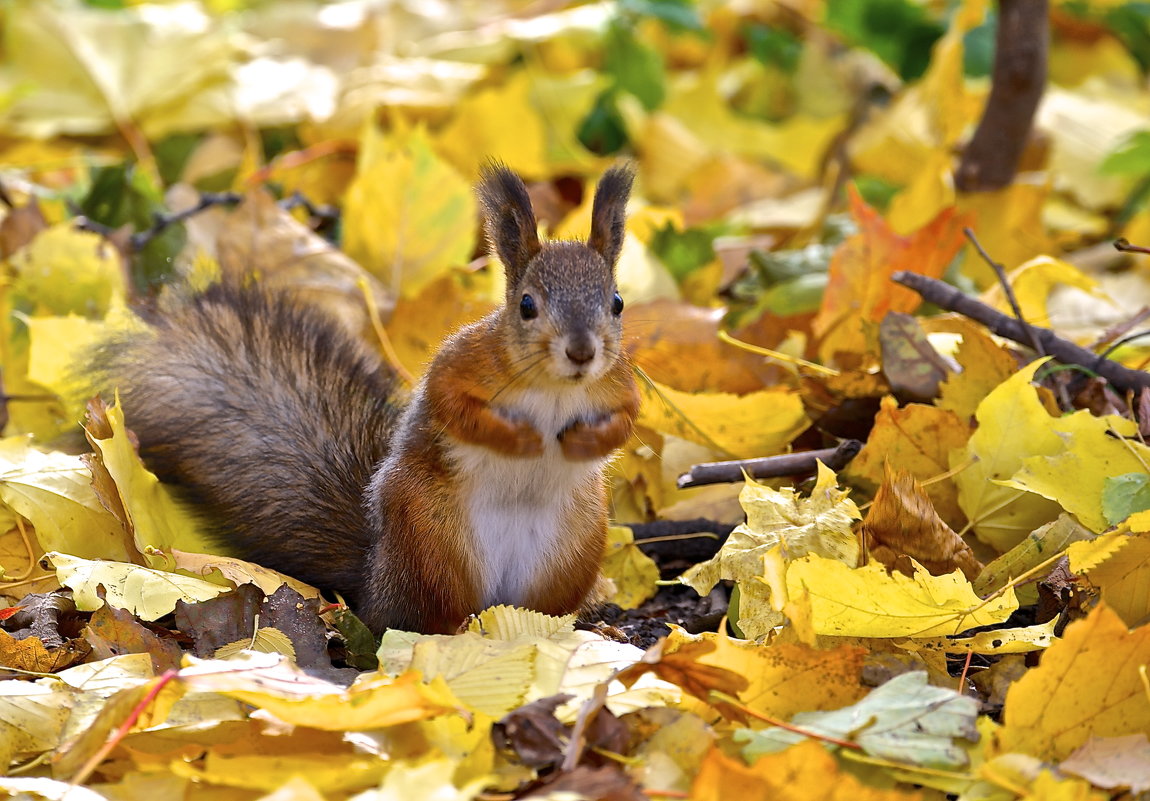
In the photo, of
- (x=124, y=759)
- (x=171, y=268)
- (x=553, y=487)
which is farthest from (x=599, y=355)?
(x=171, y=268)

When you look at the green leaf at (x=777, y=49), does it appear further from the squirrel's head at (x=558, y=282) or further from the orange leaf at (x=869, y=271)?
the squirrel's head at (x=558, y=282)

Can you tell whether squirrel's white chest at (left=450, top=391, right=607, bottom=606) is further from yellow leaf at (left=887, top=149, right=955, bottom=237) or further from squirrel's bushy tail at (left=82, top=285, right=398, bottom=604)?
yellow leaf at (left=887, top=149, right=955, bottom=237)

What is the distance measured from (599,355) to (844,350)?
65 centimetres

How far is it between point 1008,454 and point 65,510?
3.88 ft

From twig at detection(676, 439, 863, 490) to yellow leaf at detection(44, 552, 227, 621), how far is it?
0.60 m

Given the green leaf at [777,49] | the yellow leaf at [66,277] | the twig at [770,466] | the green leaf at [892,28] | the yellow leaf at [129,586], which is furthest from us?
the green leaf at [777,49]

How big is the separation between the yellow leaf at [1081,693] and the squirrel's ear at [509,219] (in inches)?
30.5

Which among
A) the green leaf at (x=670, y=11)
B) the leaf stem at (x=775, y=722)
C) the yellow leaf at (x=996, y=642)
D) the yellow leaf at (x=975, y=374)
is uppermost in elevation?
the green leaf at (x=670, y=11)

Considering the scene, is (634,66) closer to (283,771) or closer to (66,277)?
(66,277)

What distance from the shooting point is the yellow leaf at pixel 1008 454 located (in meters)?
1.64

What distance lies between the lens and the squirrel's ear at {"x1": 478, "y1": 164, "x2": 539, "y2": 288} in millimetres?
1610

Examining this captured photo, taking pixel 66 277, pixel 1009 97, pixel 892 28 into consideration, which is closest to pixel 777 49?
pixel 892 28

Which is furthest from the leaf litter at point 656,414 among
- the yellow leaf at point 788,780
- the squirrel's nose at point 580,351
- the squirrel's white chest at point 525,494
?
the squirrel's nose at point 580,351

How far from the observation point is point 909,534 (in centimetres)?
155
